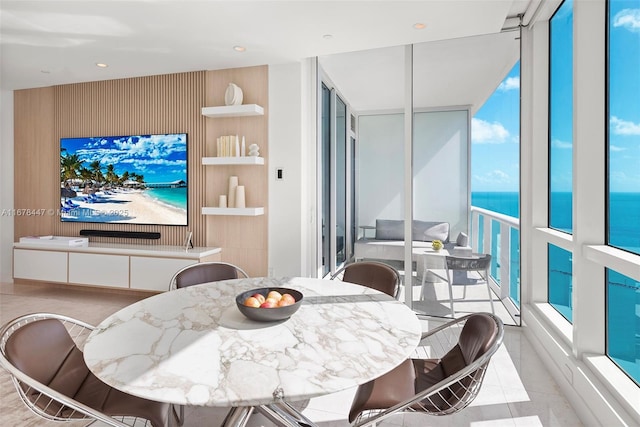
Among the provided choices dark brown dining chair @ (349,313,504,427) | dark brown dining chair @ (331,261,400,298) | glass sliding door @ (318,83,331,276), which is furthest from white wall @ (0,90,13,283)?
dark brown dining chair @ (349,313,504,427)

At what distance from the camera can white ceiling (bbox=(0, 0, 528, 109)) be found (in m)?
2.79

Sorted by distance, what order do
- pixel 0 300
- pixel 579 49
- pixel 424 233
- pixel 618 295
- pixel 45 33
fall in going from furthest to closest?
pixel 0 300, pixel 424 233, pixel 45 33, pixel 579 49, pixel 618 295

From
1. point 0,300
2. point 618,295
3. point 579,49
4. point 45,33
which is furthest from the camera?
point 0,300

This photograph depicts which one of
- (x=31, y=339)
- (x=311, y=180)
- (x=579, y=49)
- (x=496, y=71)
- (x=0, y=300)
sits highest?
(x=496, y=71)

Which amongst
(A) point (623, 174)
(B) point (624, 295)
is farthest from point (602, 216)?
(B) point (624, 295)

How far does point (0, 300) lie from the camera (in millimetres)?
4398

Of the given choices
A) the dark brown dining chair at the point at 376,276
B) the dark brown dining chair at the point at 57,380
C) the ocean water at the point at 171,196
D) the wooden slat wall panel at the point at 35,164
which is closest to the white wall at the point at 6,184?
the wooden slat wall panel at the point at 35,164

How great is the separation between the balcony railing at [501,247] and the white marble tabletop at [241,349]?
213cm

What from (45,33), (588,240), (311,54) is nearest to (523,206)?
(588,240)

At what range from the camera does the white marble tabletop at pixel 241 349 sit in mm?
1106

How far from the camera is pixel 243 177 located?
13.7 ft

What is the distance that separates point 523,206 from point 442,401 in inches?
103

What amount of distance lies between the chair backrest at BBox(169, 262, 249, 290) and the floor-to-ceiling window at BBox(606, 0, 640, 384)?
227 centimetres

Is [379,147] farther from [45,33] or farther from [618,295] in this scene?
[45,33]
